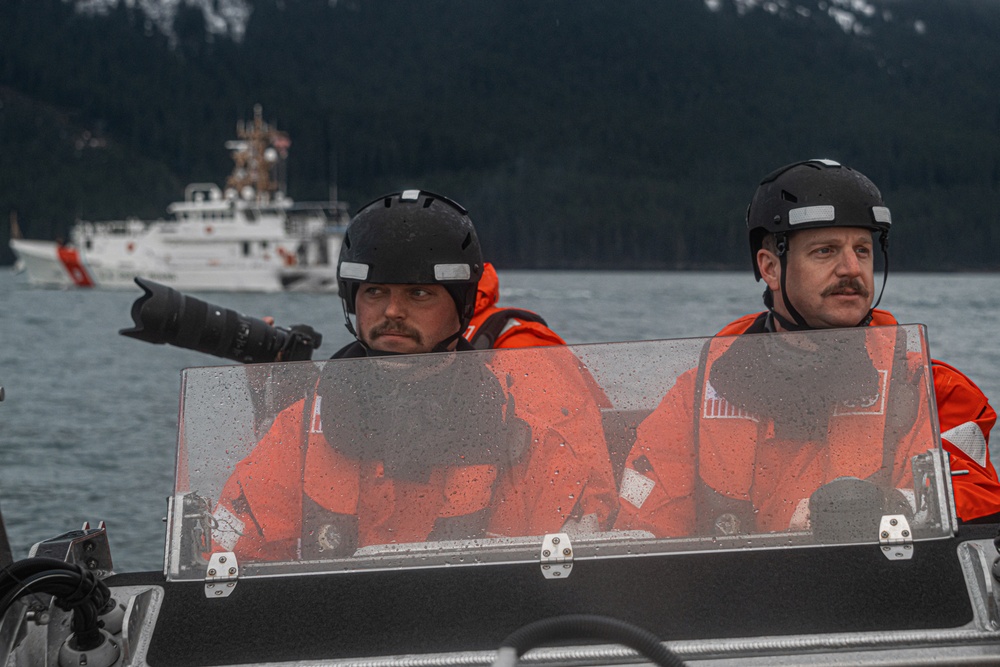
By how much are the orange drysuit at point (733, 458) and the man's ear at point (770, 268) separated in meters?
1.53

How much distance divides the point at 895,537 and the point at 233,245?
206ft

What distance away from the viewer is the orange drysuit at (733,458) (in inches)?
84.5

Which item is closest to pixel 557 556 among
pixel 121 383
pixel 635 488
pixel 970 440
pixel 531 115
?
pixel 635 488

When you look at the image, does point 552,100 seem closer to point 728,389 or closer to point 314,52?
point 314,52

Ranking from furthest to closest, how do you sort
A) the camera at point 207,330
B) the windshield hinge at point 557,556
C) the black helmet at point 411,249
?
the camera at point 207,330 → the black helmet at point 411,249 → the windshield hinge at point 557,556

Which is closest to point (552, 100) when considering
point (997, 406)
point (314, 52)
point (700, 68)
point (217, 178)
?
point (700, 68)

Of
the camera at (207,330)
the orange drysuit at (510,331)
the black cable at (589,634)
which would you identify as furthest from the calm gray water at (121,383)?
the black cable at (589,634)

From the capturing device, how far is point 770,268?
3770 mm

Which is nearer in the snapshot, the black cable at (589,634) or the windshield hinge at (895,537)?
the black cable at (589,634)

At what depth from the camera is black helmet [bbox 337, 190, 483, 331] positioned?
3.32 meters

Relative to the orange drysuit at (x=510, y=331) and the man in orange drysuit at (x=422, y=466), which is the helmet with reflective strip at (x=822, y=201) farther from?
the man in orange drysuit at (x=422, y=466)

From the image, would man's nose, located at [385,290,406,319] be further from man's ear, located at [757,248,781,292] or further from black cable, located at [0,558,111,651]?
black cable, located at [0,558,111,651]

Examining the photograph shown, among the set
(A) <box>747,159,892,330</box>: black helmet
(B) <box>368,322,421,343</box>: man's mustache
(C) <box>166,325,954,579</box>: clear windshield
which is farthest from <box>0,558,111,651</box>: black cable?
(A) <box>747,159,892,330</box>: black helmet

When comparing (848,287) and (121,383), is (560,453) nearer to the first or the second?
(848,287)
